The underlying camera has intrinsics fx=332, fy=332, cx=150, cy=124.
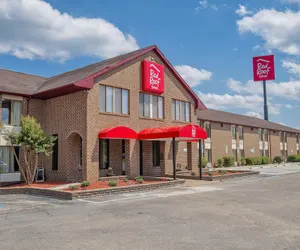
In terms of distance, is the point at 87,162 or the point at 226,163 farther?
the point at 226,163

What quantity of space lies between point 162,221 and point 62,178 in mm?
12161

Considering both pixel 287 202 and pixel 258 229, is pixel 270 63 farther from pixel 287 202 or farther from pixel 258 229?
pixel 258 229

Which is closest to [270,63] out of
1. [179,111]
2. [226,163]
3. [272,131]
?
[272,131]

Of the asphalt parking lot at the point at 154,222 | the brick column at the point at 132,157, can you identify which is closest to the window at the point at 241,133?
the brick column at the point at 132,157

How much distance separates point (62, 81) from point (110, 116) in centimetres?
431

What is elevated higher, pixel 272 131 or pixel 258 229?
pixel 272 131

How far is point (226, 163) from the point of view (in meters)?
39.2

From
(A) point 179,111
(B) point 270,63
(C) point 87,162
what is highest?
(B) point 270,63

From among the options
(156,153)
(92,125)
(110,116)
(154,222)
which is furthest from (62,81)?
(154,222)

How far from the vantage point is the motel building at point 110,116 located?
1942cm

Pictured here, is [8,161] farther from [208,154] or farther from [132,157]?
[208,154]

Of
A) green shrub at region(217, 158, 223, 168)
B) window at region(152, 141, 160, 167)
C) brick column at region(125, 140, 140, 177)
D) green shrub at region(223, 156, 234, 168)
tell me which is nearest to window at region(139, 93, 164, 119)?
window at region(152, 141, 160, 167)

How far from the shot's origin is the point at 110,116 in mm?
20531

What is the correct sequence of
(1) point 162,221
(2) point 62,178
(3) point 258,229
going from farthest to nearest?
(2) point 62,178 → (1) point 162,221 → (3) point 258,229
